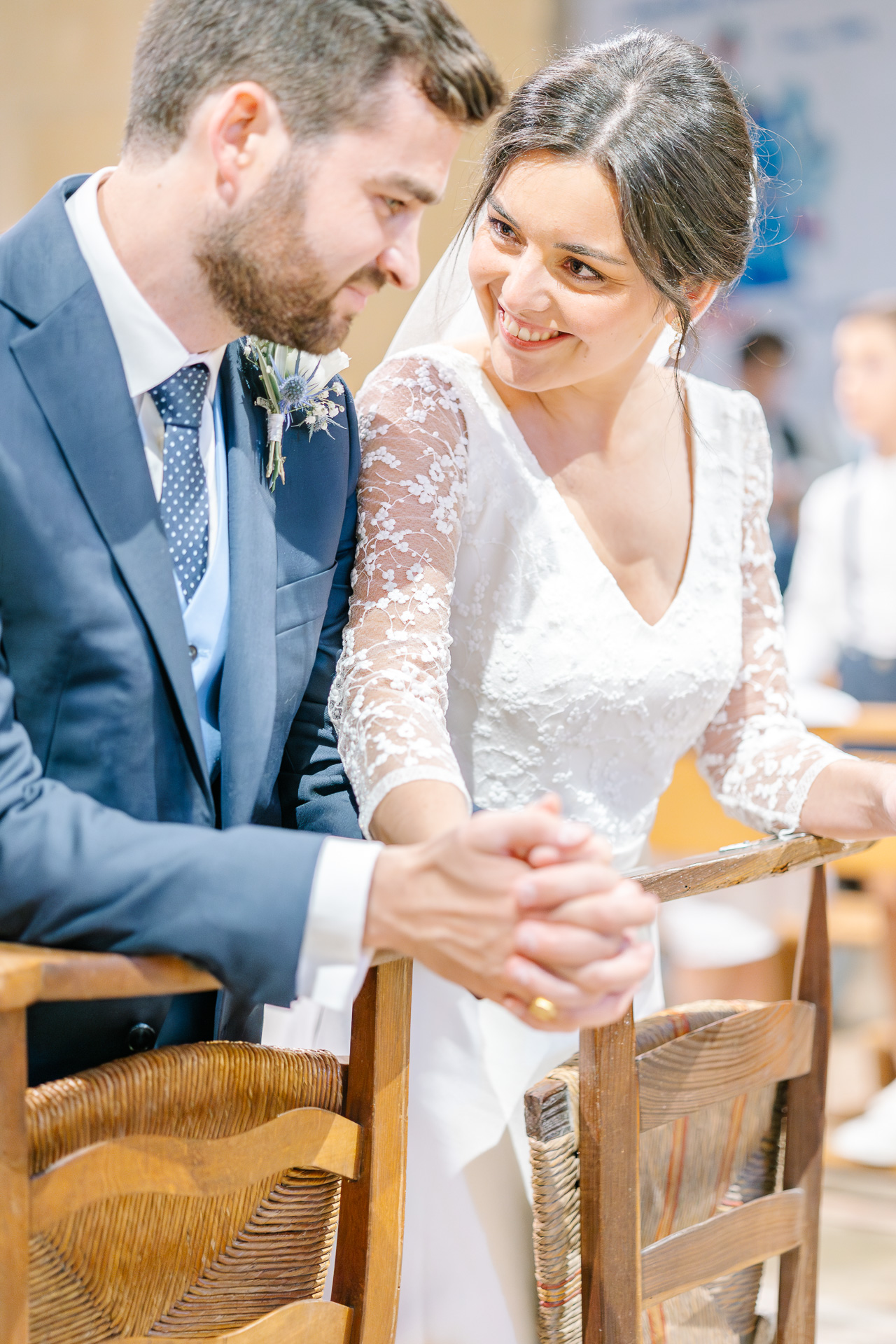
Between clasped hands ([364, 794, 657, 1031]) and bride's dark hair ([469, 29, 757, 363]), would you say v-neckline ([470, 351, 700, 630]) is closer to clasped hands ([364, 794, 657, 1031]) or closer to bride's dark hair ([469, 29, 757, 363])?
bride's dark hair ([469, 29, 757, 363])

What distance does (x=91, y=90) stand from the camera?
18.1ft

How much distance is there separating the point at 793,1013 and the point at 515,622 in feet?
1.93

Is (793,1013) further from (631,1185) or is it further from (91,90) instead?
(91,90)

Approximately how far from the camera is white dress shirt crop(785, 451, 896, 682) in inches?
175

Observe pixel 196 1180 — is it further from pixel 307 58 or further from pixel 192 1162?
pixel 307 58

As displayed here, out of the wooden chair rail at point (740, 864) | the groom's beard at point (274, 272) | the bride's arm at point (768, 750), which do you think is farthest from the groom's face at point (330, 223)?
the bride's arm at point (768, 750)

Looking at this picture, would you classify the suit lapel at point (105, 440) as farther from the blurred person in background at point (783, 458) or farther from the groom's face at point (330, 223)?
the blurred person in background at point (783, 458)

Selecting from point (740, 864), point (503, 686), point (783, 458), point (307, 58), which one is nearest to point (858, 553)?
point (783, 458)

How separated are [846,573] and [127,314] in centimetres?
362

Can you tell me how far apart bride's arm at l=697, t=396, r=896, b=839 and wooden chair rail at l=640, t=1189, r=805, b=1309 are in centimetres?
46

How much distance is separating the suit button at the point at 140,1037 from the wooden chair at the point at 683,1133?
377mm

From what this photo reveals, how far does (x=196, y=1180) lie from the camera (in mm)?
1075

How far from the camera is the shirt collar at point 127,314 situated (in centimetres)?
123

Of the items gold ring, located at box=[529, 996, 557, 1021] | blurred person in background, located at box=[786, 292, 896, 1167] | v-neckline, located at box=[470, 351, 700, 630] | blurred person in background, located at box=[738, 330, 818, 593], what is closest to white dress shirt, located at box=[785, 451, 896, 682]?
blurred person in background, located at box=[786, 292, 896, 1167]
